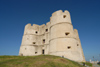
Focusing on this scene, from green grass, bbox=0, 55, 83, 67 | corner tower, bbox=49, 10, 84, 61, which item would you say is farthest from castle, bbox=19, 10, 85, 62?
green grass, bbox=0, 55, 83, 67

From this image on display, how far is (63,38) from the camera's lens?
19156 mm

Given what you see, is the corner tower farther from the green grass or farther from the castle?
the green grass

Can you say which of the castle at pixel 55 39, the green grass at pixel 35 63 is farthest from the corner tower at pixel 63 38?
the green grass at pixel 35 63

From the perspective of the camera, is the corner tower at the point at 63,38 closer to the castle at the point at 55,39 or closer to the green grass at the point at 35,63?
the castle at the point at 55,39

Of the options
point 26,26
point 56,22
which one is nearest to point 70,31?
point 56,22

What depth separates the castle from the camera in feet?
60.3

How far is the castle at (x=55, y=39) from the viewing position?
18366mm

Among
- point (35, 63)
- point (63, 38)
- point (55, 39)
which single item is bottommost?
point (35, 63)

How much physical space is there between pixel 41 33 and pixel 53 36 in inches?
383

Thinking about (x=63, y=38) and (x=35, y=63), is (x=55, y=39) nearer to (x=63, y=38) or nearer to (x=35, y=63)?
(x=63, y=38)

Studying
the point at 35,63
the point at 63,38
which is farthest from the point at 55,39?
the point at 35,63

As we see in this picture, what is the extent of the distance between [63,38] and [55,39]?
224 centimetres

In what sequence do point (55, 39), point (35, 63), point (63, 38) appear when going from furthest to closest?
point (55, 39), point (63, 38), point (35, 63)

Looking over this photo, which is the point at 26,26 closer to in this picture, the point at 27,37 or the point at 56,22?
the point at 27,37
